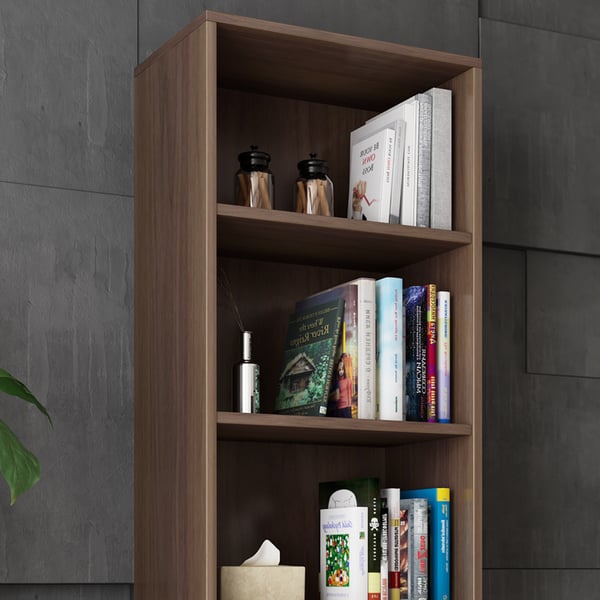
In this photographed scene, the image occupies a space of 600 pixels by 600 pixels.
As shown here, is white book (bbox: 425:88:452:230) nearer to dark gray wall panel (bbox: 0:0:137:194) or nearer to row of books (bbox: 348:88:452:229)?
row of books (bbox: 348:88:452:229)

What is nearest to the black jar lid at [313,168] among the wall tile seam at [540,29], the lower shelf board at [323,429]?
the lower shelf board at [323,429]

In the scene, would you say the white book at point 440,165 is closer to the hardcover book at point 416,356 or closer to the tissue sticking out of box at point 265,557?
the hardcover book at point 416,356

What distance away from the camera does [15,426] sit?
2.34m

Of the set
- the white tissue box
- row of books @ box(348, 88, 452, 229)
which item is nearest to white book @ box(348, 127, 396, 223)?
row of books @ box(348, 88, 452, 229)

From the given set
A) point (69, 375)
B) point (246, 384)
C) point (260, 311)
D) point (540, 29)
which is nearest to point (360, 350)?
point (246, 384)

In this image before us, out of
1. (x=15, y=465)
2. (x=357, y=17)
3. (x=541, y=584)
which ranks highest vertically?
(x=357, y=17)

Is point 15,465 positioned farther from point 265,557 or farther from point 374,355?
point 374,355

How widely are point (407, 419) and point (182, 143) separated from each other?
2.27 feet

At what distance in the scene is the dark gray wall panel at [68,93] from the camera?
243cm

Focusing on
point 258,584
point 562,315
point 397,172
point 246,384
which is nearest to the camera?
point 258,584

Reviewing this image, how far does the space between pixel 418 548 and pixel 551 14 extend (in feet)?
4.73

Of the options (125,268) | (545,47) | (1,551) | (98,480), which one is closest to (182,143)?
(125,268)

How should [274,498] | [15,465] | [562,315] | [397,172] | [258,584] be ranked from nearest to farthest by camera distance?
[15,465], [258,584], [397,172], [274,498], [562,315]

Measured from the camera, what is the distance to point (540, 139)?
2.97 metres
